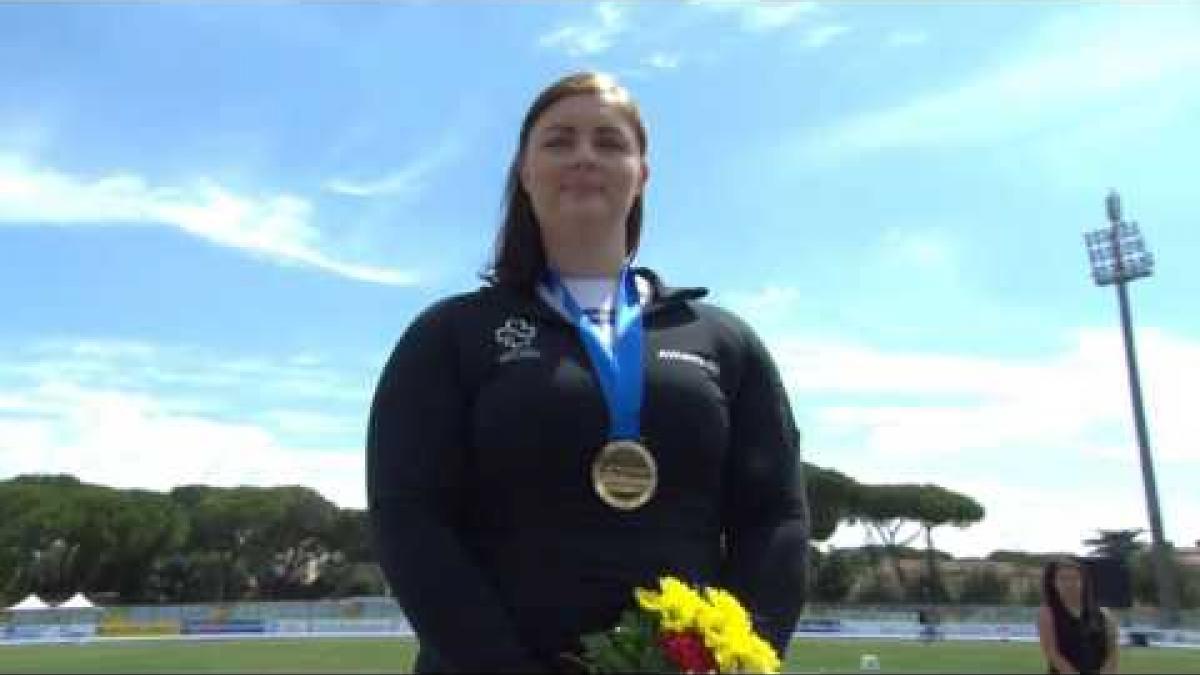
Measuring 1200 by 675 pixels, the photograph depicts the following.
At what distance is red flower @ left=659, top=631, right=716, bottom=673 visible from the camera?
6.56 ft

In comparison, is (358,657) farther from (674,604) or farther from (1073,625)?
(674,604)

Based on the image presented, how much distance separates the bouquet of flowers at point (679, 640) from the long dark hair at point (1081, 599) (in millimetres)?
5998

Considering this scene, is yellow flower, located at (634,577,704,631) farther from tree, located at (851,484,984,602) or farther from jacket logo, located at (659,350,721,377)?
tree, located at (851,484,984,602)

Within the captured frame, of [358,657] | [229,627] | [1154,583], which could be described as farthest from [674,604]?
[1154,583]

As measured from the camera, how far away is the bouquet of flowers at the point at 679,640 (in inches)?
79.0

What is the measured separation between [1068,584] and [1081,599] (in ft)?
0.48

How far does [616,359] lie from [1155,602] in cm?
6699

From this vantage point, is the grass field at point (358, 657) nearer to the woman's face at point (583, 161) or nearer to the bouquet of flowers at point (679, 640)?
the woman's face at point (583, 161)

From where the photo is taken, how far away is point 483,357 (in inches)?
91.5

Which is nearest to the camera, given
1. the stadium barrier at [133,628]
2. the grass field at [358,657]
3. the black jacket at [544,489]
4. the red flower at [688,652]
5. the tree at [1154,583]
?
the red flower at [688,652]

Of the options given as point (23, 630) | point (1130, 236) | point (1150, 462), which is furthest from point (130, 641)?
point (1130, 236)

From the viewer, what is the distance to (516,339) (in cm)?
235

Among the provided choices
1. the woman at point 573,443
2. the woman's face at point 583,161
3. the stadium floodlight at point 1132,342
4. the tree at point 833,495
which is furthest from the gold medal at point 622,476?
the tree at point 833,495

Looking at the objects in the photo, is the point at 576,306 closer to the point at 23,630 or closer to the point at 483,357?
the point at 483,357
